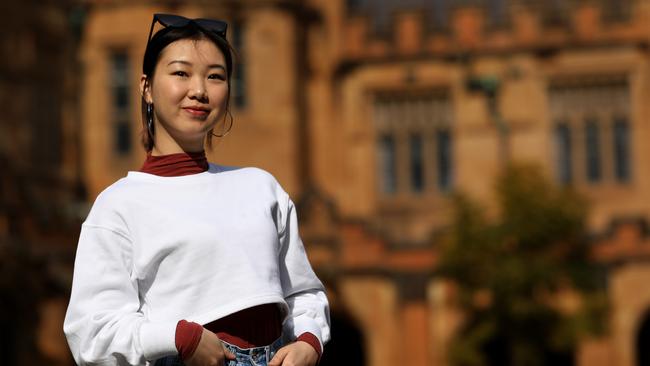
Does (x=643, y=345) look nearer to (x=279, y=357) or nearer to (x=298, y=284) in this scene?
(x=298, y=284)

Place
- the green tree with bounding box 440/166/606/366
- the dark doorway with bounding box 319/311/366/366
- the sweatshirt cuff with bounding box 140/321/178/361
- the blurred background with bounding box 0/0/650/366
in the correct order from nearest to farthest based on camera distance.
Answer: the sweatshirt cuff with bounding box 140/321/178/361 → the green tree with bounding box 440/166/606/366 → the blurred background with bounding box 0/0/650/366 → the dark doorway with bounding box 319/311/366/366

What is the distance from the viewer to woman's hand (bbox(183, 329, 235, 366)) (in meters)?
2.29

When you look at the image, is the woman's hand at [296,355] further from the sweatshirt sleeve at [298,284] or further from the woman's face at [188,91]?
the woman's face at [188,91]

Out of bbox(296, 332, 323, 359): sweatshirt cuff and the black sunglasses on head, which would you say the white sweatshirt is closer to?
bbox(296, 332, 323, 359): sweatshirt cuff

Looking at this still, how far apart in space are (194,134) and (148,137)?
0.53ft

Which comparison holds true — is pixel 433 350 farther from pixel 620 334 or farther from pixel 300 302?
pixel 300 302

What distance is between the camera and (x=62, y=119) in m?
19.0

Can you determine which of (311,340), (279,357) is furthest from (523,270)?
(279,357)

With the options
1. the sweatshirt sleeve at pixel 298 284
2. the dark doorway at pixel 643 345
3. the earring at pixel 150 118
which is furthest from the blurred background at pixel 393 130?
the earring at pixel 150 118

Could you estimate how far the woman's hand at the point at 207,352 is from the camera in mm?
2289

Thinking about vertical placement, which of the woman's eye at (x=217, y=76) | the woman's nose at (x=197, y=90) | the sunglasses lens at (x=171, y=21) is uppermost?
the sunglasses lens at (x=171, y=21)

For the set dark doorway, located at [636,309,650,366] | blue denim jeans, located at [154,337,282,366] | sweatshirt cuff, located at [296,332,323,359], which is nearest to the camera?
blue denim jeans, located at [154,337,282,366]

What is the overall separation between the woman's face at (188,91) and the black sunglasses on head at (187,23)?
1.3 inches

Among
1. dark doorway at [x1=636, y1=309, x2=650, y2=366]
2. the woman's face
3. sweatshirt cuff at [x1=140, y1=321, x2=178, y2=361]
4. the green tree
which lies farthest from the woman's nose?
dark doorway at [x1=636, y1=309, x2=650, y2=366]
